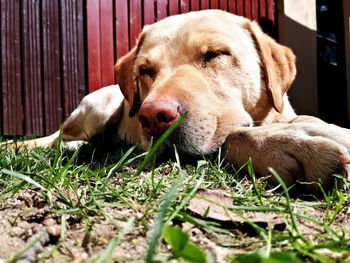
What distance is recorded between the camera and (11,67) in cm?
586

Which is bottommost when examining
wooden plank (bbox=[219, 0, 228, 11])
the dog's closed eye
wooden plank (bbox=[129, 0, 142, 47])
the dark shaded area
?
the dark shaded area

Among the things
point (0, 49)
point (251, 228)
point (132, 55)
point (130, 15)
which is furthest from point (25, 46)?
point (251, 228)

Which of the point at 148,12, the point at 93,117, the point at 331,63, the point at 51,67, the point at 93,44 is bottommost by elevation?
the point at 331,63

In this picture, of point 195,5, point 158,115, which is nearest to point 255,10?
point 195,5

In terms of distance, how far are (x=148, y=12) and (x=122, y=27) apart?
0.60m

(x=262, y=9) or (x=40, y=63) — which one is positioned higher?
(x=262, y=9)

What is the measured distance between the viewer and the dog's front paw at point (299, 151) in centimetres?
184

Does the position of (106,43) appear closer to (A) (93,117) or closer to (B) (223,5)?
(A) (93,117)

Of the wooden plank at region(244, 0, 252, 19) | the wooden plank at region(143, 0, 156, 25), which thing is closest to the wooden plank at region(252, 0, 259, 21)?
the wooden plank at region(244, 0, 252, 19)

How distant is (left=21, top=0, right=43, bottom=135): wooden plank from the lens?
595 centimetres

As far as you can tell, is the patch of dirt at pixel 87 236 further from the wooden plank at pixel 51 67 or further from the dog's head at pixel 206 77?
the wooden plank at pixel 51 67

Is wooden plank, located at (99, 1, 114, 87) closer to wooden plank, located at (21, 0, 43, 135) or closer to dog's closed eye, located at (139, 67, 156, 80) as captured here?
wooden plank, located at (21, 0, 43, 135)

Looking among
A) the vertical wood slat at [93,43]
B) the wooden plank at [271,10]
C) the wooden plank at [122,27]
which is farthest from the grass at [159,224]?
the wooden plank at [271,10]

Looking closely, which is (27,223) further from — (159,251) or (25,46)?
(25,46)
